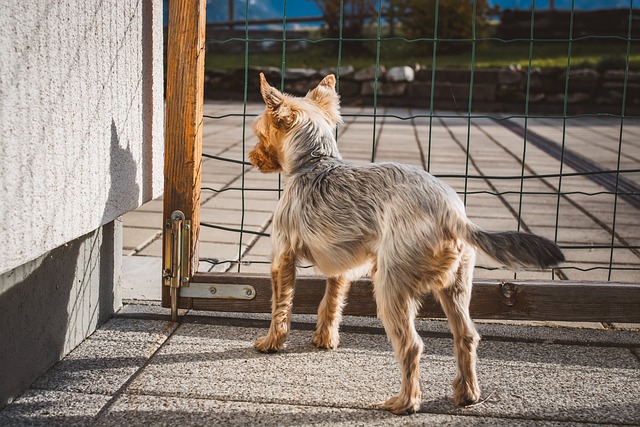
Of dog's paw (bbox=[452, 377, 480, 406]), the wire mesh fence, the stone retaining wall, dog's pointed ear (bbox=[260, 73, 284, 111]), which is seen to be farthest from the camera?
the stone retaining wall

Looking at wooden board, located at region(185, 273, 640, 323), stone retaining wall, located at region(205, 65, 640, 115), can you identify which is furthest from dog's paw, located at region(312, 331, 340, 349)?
stone retaining wall, located at region(205, 65, 640, 115)

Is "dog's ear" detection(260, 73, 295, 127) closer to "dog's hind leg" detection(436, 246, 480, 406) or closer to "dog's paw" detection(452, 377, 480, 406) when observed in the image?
"dog's hind leg" detection(436, 246, 480, 406)

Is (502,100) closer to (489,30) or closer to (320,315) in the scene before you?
(489,30)

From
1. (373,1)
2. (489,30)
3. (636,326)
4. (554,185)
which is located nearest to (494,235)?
(636,326)

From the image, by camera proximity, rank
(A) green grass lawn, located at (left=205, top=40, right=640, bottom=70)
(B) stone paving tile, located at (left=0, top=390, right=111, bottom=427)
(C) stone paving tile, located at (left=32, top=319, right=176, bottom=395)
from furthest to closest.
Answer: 1. (A) green grass lawn, located at (left=205, top=40, right=640, bottom=70)
2. (C) stone paving tile, located at (left=32, top=319, right=176, bottom=395)
3. (B) stone paving tile, located at (left=0, top=390, right=111, bottom=427)

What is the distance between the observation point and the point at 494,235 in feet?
8.93

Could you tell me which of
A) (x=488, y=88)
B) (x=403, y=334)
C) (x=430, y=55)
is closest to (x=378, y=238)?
(x=403, y=334)

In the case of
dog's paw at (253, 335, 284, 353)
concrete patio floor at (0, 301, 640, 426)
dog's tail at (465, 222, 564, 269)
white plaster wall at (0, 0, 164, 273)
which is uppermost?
white plaster wall at (0, 0, 164, 273)

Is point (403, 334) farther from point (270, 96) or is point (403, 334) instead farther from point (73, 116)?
point (73, 116)

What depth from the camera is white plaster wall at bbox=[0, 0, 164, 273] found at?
252 cm

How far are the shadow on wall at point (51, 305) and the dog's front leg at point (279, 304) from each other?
2.85 feet

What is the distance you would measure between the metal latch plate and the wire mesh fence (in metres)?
0.23

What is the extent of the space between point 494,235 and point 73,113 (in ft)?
5.72

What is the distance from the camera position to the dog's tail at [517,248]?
8.56ft
